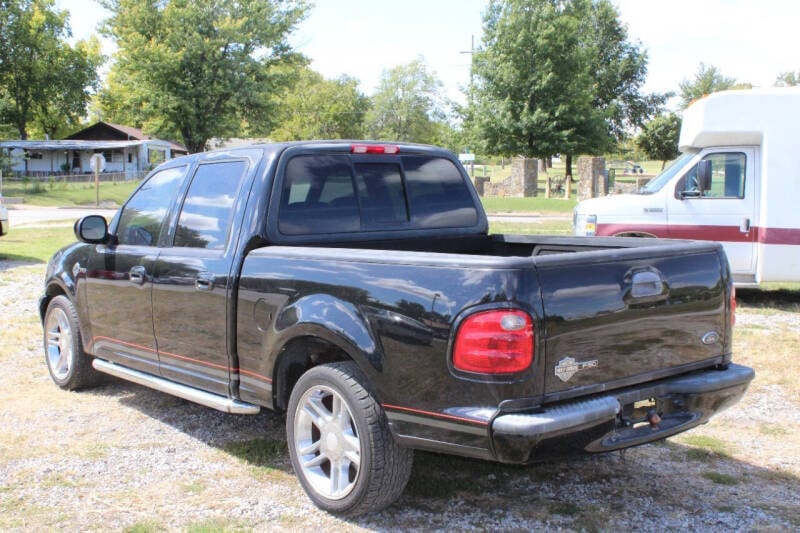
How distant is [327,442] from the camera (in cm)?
390

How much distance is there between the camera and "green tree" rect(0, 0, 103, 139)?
61.7 m

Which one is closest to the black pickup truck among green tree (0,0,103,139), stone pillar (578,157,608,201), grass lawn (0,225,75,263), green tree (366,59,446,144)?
grass lawn (0,225,75,263)

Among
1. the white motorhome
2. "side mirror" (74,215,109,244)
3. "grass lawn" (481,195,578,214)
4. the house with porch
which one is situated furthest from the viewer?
the house with porch

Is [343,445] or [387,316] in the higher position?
[387,316]

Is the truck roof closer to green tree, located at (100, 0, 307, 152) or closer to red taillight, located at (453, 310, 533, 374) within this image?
red taillight, located at (453, 310, 533, 374)

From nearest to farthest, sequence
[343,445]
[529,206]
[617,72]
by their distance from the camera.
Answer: [343,445], [529,206], [617,72]

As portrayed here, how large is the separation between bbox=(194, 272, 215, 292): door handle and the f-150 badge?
2089 mm

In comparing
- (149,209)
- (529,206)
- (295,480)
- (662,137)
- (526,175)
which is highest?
(662,137)

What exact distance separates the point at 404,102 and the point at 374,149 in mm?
88433

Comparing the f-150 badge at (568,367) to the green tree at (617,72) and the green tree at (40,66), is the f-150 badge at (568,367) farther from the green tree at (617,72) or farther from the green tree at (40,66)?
the green tree at (40,66)

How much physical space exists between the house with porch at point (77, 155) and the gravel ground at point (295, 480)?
184ft

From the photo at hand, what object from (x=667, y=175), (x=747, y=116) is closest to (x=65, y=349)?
(x=667, y=175)

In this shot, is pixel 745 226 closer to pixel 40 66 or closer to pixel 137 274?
pixel 137 274

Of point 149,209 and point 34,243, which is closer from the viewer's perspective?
point 149,209
